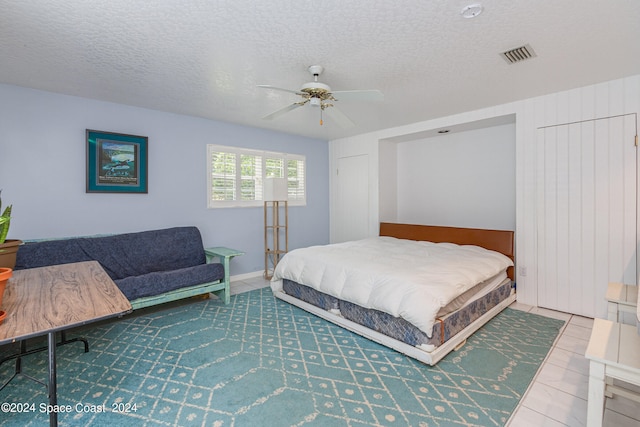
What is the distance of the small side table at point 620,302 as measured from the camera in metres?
2.08

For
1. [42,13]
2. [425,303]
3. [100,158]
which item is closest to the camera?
[42,13]

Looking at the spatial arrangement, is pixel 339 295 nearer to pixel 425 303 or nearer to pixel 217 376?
pixel 425 303

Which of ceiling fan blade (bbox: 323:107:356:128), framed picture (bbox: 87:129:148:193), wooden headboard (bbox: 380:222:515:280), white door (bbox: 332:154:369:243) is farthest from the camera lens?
white door (bbox: 332:154:369:243)

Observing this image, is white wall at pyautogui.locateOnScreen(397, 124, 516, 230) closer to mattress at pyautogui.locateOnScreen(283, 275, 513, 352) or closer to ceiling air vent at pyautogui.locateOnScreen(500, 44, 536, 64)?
mattress at pyautogui.locateOnScreen(283, 275, 513, 352)

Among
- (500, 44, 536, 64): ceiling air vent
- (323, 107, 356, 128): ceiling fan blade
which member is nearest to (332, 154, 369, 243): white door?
(323, 107, 356, 128): ceiling fan blade

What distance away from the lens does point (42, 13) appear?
186 centimetres

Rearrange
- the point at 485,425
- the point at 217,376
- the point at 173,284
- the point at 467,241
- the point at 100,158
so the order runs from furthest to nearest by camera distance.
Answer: the point at 467,241, the point at 100,158, the point at 173,284, the point at 217,376, the point at 485,425

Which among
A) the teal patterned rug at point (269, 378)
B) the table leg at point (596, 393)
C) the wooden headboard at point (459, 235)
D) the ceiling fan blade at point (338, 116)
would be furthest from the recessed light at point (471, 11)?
the wooden headboard at point (459, 235)

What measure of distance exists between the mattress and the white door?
2.24 meters

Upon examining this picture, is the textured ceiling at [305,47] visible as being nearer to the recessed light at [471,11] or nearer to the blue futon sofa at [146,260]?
the recessed light at [471,11]

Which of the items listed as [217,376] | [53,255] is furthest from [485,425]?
[53,255]

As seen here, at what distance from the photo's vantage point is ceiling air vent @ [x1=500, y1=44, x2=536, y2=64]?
7.77ft

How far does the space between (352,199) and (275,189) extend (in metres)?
1.62

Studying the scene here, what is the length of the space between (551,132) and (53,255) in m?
5.40
